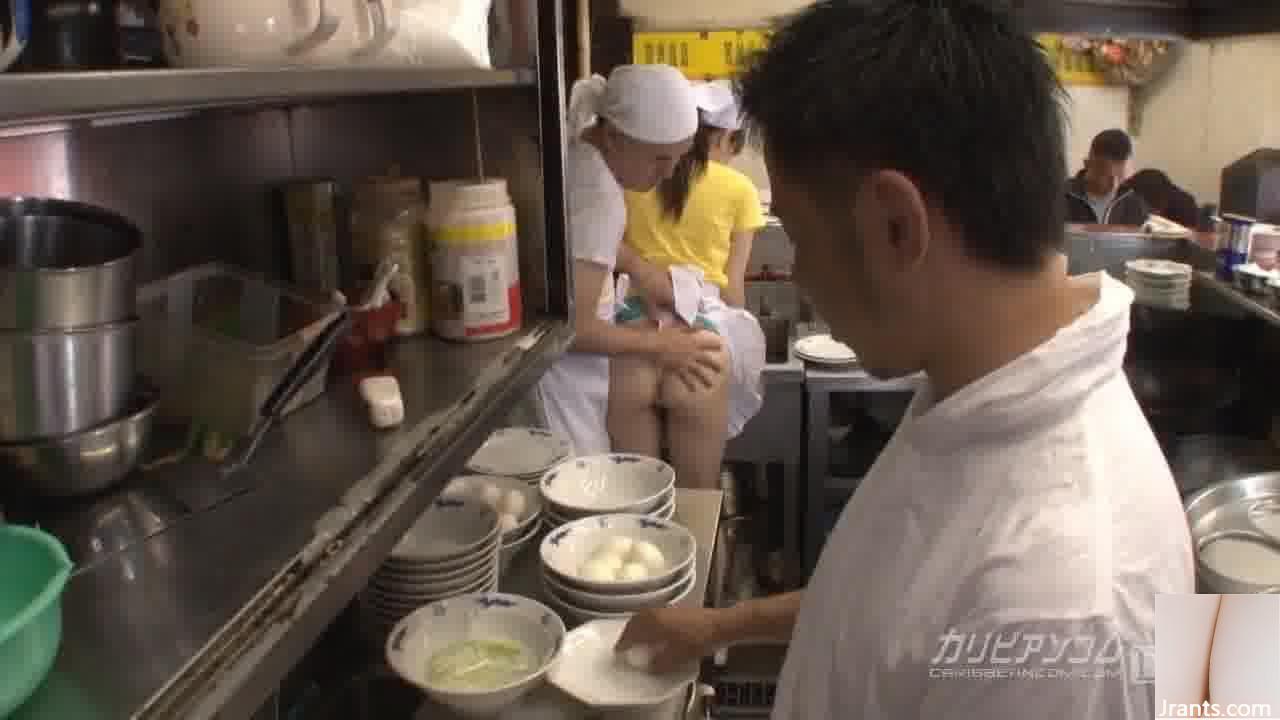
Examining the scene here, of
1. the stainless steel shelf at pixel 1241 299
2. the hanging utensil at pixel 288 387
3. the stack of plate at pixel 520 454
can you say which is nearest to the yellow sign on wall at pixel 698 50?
the stainless steel shelf at pixel 1241 299

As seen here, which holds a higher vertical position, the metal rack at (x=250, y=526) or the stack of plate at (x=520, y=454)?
the metal rack at (x=250, y=526)

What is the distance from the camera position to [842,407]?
3.60 m

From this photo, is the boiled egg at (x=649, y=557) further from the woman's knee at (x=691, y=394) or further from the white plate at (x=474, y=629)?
the woman's knee at (x=691, y=394)

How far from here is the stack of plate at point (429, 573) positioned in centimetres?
134

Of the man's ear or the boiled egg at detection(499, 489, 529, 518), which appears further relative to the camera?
the boiled egg at detection(499, 489, 529, 518)

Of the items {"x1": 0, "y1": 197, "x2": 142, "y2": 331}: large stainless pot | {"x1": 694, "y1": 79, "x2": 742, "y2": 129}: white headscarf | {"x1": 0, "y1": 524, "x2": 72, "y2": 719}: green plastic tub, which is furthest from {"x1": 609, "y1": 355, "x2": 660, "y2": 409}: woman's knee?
{"x1": 0, "y1": 524, "x2": 72, "y2": 719}: green plastic tub

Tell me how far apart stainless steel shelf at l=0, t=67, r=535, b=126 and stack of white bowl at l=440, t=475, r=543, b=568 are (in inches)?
28.2

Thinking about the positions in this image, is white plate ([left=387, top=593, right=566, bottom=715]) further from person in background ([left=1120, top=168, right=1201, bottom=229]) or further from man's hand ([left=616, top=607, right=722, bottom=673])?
person in background ([left=1120, top=168, right=1201, bottom=229])

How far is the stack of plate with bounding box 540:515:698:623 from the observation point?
4.46 ft

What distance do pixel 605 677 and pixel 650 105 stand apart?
1.43 m

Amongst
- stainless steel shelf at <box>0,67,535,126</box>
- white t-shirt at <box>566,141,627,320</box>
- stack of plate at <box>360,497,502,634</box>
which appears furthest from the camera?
white t-shirt at <box>566,141,627,320</box>

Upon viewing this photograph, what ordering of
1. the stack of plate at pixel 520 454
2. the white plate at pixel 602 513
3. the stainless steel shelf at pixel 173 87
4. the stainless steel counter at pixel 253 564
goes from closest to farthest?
the stainless steel shelf at pixel 173 87
the stainless steel counter at pixel 253 564
the white plate at pixel 602 513
the stack of plate at pixel 520 454

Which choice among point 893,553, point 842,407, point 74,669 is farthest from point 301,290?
point 842,407

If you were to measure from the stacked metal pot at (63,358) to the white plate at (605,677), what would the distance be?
0.53 m
